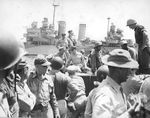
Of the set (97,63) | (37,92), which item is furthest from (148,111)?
(97,63)

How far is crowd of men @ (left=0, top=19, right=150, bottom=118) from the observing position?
2.77 m

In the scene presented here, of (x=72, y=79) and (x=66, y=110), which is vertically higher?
(x=72, y=79)

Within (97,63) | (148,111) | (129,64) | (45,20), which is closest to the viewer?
(148,111)

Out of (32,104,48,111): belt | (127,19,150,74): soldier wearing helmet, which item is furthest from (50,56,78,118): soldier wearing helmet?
(127,19,150,74): soldier wearing helmet

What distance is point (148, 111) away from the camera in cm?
273

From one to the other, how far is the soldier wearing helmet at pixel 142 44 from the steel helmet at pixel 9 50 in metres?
5.34

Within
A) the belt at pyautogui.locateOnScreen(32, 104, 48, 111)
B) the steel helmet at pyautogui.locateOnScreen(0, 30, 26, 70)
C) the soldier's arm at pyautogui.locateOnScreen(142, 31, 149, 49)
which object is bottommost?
the belt at pyautogui.locateOnScreen(32, 104, 48, 111)

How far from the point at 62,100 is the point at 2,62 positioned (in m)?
4.54

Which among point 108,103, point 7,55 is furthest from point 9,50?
point 108,103

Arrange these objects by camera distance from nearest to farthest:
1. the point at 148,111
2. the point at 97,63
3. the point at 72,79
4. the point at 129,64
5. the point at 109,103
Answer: the point at 148,111 < the point at 109,103 < the point at 129,64 < the point at 72,79 < the point at 97,63

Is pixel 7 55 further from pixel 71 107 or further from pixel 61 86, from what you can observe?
pixel 71 107

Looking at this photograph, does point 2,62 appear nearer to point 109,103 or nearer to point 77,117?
point 109,103

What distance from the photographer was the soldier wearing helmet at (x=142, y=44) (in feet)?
25.9

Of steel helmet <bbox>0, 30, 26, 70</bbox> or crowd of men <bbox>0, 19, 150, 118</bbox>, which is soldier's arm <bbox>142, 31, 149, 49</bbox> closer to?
crowd of men <bbox>0, 19, 150, 118</bbox>
